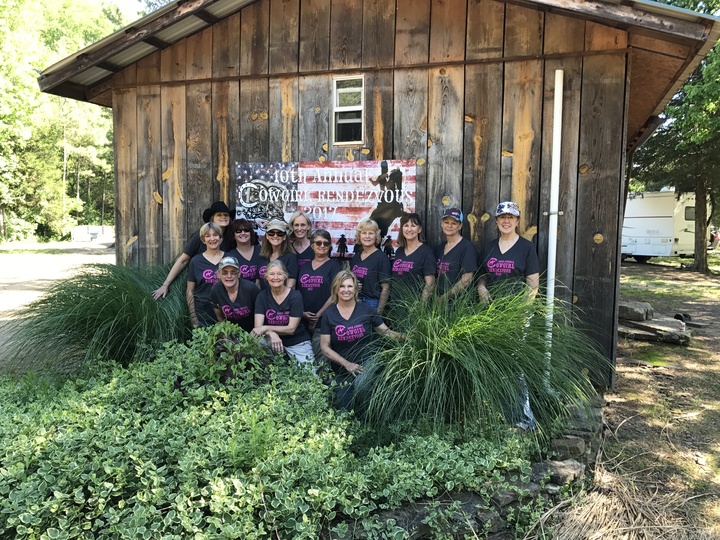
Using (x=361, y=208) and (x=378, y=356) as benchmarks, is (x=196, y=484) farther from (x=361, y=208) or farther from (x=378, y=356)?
(x=361, y=208)

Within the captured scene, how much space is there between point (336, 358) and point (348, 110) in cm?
290

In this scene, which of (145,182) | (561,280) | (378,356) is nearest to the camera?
(378,356)

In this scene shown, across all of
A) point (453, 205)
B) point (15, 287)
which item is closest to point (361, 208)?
point (453, 205)

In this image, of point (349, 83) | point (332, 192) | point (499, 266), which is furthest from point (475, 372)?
point (349, 83)

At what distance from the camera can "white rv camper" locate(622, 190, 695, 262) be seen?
2155 cm

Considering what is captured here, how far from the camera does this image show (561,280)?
4.95 meters

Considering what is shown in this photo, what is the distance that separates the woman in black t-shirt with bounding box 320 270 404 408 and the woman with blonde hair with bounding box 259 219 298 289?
661 millimetres

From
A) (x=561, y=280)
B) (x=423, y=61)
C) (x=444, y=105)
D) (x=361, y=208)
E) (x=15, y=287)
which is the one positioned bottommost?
(x=15, y=287)

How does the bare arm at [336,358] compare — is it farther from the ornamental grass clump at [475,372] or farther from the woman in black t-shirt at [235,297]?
the woman in black t-shirt at [235,297]

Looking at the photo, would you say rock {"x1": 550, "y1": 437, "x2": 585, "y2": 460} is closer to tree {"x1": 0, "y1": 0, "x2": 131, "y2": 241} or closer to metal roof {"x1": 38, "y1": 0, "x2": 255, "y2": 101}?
metal roof {"x1": 38, "y1": 0, "x2": 255, "y2": 101}

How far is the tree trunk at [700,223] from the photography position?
16.8 meters

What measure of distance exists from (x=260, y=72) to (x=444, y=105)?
7.06 ft

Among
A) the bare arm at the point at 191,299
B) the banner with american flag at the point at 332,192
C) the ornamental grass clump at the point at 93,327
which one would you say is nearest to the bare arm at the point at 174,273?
the ornamental grass clump at the point at 93,327

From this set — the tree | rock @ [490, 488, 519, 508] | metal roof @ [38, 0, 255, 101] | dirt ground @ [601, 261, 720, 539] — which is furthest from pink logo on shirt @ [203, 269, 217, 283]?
the tree
